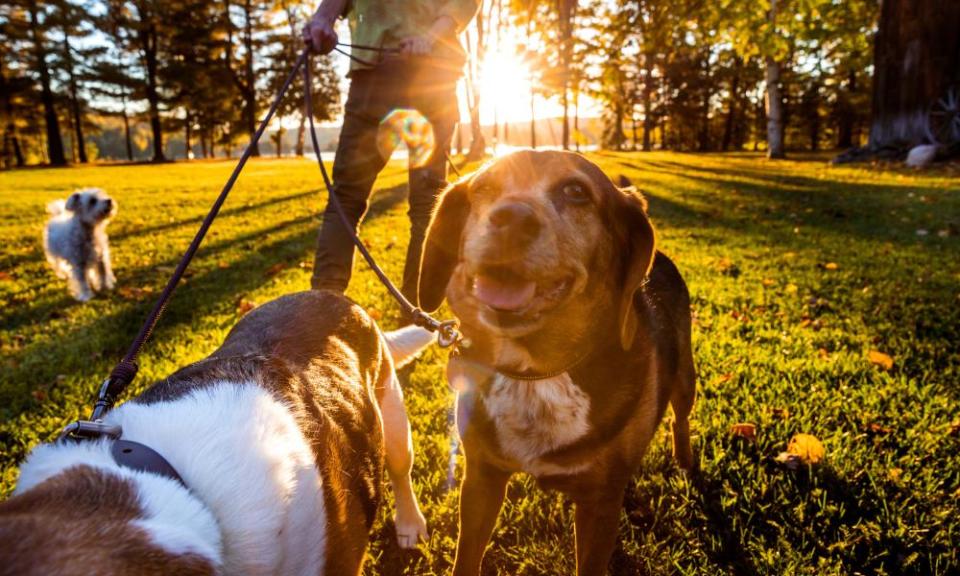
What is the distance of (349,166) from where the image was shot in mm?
4078

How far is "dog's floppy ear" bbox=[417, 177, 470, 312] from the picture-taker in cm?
248

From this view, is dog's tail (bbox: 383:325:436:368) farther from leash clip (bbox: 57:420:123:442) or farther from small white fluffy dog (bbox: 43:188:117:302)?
small white fluffy dog (bbox: 43:188:117:302)

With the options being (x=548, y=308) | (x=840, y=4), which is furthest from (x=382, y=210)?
(x=840, y=4)

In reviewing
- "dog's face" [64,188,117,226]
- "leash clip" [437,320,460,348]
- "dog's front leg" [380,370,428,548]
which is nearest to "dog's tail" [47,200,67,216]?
"dog's face" [64,188,117,226]

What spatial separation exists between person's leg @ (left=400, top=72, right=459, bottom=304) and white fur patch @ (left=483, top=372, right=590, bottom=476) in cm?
208

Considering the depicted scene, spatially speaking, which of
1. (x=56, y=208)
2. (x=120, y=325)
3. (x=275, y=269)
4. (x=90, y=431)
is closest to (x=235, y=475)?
(x=90, y=431)

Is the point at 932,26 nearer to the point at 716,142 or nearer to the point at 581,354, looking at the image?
the point at 581,354

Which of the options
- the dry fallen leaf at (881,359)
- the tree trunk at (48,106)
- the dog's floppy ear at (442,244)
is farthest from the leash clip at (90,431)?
the tree trunk at (48,106)

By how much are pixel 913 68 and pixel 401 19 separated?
22.5 meters

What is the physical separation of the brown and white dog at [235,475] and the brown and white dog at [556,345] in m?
0.46

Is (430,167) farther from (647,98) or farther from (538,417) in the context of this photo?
(647,98)

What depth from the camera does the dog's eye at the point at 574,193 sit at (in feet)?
7.37

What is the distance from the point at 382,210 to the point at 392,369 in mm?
9829

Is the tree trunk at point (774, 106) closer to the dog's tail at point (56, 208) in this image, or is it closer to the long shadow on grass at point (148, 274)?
the long shadow on grass at point (148, 274)
